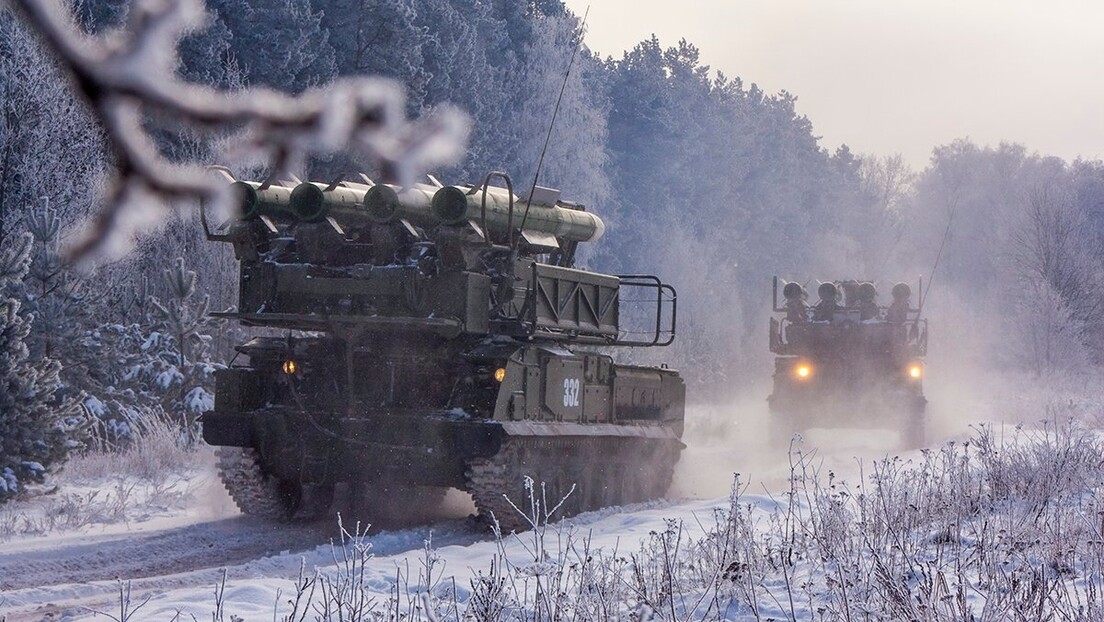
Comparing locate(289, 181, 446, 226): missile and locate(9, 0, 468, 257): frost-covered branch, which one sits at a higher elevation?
locate(289, 181, 446, 226): missile

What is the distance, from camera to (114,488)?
50.8 ft

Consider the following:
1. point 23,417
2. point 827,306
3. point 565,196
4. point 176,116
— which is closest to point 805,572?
point 176,116

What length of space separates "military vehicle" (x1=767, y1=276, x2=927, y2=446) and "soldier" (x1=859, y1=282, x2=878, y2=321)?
2 cm

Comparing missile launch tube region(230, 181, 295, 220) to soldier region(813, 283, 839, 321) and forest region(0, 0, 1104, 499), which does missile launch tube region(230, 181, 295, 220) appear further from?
soldier region(813, 283, 839, 321)

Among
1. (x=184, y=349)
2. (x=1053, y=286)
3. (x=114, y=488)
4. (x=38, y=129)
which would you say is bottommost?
(x=114, y=488)

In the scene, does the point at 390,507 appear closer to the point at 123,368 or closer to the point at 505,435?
the point at 505,435

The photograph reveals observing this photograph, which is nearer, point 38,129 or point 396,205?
point 38,129

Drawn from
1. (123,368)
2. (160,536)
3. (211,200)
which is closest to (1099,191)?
(123,368)

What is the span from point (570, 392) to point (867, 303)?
10.6 metres

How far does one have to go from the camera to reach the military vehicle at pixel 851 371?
70.4 ft

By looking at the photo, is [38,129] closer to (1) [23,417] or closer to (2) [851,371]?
(1) [23,417]

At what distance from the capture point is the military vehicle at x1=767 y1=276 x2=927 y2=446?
70.4ft

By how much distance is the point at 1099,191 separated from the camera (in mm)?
77562

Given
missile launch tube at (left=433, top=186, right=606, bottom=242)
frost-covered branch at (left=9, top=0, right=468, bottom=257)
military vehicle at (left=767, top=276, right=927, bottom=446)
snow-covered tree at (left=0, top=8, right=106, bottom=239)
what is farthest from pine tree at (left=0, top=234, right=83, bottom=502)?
frost-covered branch at (left=9, top=0, right=468, bottom=257)
